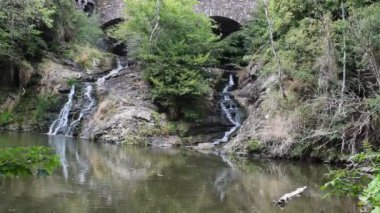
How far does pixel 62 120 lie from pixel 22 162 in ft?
61.9

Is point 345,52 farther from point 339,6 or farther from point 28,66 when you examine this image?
point 28,66

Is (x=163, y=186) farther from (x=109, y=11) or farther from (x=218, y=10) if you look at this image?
(x=109, y=11)

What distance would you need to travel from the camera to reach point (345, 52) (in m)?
14.8

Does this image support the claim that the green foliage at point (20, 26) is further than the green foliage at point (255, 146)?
Yes

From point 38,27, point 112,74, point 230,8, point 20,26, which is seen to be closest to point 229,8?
point 230,8

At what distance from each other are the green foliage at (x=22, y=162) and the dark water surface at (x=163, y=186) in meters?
4.45

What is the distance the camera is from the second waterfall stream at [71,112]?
20.1 meters

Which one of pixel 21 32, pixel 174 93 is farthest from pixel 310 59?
pixel 21 32

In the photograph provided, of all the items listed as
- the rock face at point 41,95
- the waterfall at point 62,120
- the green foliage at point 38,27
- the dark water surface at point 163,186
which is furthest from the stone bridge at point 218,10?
the dark water surface at point 163,186

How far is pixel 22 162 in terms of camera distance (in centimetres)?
235

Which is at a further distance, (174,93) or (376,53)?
(174,93)

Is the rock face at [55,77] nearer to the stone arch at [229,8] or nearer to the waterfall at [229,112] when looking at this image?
the waterfall at [229,112]

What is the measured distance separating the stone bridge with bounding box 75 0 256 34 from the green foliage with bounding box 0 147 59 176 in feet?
88.2

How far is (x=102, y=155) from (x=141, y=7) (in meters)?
11.5
